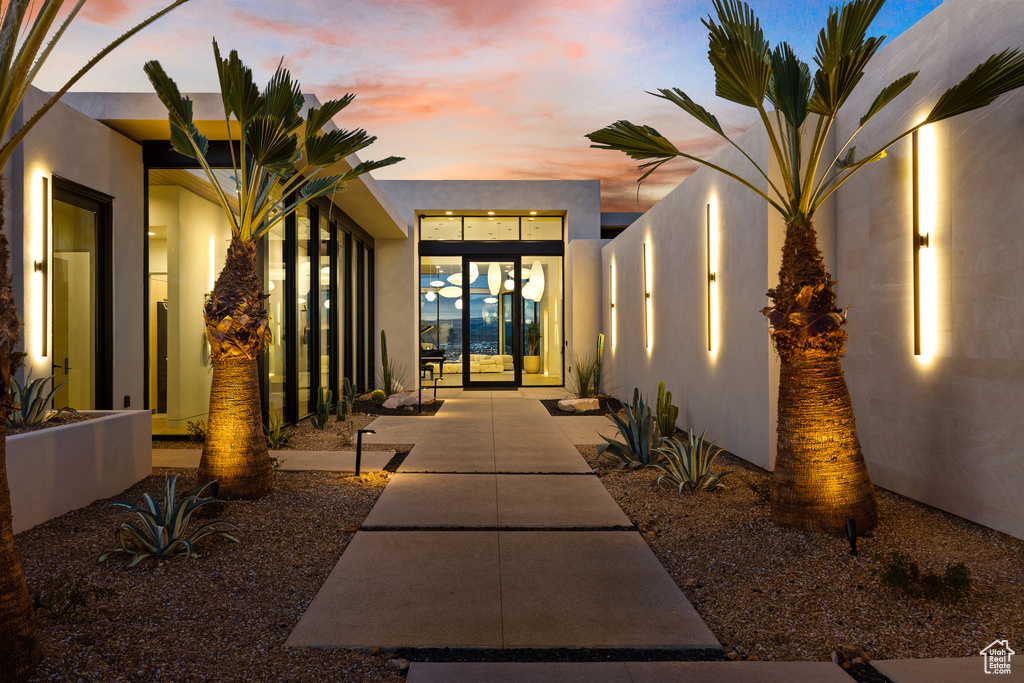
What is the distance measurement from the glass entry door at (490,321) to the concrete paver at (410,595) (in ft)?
33.0

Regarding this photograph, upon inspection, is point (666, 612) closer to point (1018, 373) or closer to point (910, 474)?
point (1018, 373)

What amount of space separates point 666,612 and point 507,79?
8.92 m

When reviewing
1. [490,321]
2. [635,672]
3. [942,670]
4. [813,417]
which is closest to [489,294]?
[490,321]

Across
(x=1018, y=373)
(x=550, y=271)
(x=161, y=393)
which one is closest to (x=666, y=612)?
(x=1018, y=373)

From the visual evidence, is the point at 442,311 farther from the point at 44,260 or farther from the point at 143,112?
the point at 44,260

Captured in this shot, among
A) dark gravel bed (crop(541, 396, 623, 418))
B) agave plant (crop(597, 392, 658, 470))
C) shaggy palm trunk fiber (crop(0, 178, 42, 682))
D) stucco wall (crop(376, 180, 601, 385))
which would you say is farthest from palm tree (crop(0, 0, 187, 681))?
stucco wall (crop(376, 180, 601, 385))

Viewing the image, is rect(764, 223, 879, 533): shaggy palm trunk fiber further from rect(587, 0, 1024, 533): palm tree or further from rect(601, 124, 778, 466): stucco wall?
rect(601, 124, 778, 466): stucco wall

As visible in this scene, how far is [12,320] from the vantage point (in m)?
1.90

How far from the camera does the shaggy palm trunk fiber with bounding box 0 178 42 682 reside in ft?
5.98

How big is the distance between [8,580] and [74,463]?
236 cm

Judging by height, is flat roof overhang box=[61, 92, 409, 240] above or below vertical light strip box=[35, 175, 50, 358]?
above

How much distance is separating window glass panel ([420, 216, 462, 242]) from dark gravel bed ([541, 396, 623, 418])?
182 inches

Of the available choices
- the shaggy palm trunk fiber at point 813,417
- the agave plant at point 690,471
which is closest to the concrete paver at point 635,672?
the shaggy palm trunk fiber at point 813,417

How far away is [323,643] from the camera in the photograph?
2246 millimetres
